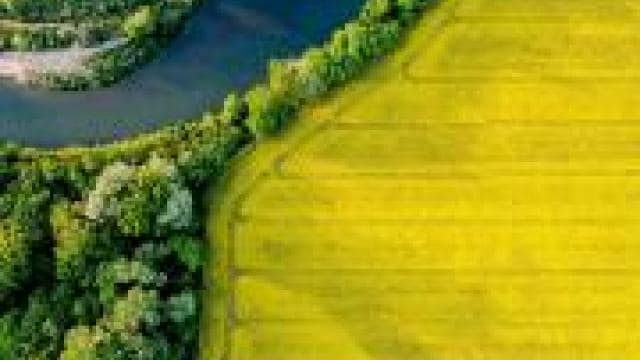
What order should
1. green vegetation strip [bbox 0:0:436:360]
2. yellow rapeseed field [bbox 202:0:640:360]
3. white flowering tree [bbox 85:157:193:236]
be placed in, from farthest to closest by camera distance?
yellow rapeseed field [bbox 202:0:640:360] → white flowering tree [bbox 85:157:193:236] → green vegetation strip [bbox 0:0:436:360]

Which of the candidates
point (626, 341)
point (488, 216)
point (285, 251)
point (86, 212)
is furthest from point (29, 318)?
point (626, 341)

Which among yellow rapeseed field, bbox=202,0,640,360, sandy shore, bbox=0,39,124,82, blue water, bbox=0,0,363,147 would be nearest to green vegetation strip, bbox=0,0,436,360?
blue water, bbox=0,0,363,147

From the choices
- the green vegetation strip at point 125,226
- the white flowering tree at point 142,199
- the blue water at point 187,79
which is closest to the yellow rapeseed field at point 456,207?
the green vegetation strip at point 125,226

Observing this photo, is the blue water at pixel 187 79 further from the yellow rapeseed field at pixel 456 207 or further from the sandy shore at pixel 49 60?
the yellow rapeseed field at pixel 456 207

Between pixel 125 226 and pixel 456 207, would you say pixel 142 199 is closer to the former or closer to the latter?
pixel 125 226

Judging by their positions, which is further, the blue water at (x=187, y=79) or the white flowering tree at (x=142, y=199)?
the blue water at (x=187, y=79)

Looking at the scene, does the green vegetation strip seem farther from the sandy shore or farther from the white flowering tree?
the sandy shore
